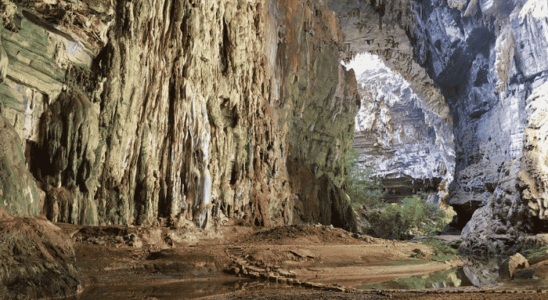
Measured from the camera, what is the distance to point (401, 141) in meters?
51.8

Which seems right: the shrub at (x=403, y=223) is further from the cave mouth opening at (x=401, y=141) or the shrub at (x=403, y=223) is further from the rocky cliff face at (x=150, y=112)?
the cave mouth opening at (x=401, y=141)

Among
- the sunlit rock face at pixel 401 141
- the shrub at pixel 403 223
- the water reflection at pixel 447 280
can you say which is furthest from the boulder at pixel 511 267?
the sunlit rock face at pixel 401 141

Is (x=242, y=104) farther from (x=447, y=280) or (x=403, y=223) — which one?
(x=403, y=223)

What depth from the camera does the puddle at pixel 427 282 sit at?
7268 millimetres

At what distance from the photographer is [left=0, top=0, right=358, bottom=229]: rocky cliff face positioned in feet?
27.3

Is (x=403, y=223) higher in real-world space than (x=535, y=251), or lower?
higher

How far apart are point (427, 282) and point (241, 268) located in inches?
160

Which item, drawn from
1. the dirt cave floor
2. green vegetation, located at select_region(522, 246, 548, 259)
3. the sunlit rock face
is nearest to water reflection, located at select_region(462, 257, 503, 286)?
the dirt cave floor

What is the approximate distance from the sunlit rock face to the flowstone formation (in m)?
13.8

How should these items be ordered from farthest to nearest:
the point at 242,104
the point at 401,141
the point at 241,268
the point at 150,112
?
1. the point at 401,141
2. the point at 242,104
3. the point at 150,112
4. the point at 241,268

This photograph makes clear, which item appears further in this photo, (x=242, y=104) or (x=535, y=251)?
(x=242, y=104)

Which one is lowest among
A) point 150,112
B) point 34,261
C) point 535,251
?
point 535,251

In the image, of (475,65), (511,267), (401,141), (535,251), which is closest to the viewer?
(511,267)

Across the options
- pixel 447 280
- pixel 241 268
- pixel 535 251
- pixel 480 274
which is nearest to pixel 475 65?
pixel 535 251
